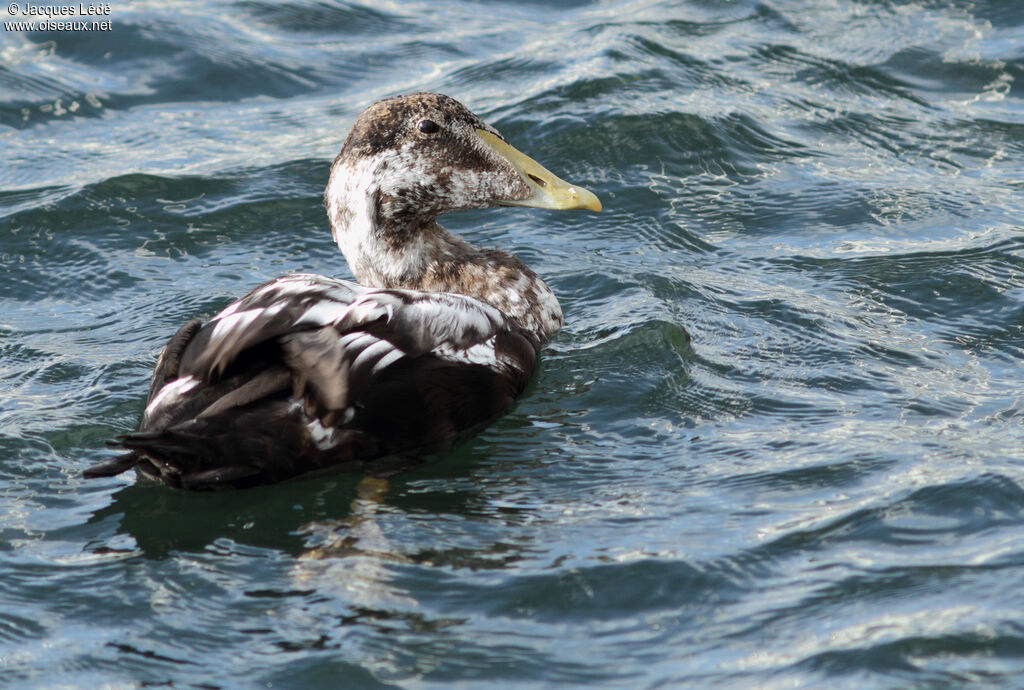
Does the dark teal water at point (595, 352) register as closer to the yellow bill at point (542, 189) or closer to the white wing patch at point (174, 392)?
the white wing patch at point (174, 392)

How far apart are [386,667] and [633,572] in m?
0.86

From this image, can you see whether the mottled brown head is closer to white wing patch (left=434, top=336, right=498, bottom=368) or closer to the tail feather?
white wing patch (left=434, top=336, right=498, bottom=368)

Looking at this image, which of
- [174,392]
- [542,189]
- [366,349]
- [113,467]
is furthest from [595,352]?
[113,467]

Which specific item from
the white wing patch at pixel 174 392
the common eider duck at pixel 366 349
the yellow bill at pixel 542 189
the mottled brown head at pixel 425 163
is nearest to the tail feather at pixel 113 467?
the common eider duck at pixel 366 349

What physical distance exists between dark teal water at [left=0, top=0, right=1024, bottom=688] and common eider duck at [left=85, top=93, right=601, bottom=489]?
179 mm

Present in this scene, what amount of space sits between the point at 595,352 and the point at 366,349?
1580 millimetres

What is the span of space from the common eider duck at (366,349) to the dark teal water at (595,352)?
0.18 m

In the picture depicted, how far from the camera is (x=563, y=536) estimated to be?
443 cm

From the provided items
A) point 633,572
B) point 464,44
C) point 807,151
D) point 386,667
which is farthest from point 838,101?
point 386,667

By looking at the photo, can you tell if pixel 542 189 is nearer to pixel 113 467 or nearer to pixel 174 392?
pixel 174 392

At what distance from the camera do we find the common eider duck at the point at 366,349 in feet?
15.0

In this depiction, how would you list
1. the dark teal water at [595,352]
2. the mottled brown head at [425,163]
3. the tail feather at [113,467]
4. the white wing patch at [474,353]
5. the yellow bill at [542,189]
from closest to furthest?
the dark teal water at [595,352], the tail feather at [113,467], the white wing patch at [474,353], the mottled brown head at [425,163], the yellow bill at [542,189]

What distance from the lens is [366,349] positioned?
476 cm

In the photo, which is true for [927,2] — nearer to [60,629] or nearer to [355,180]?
[355,180]
